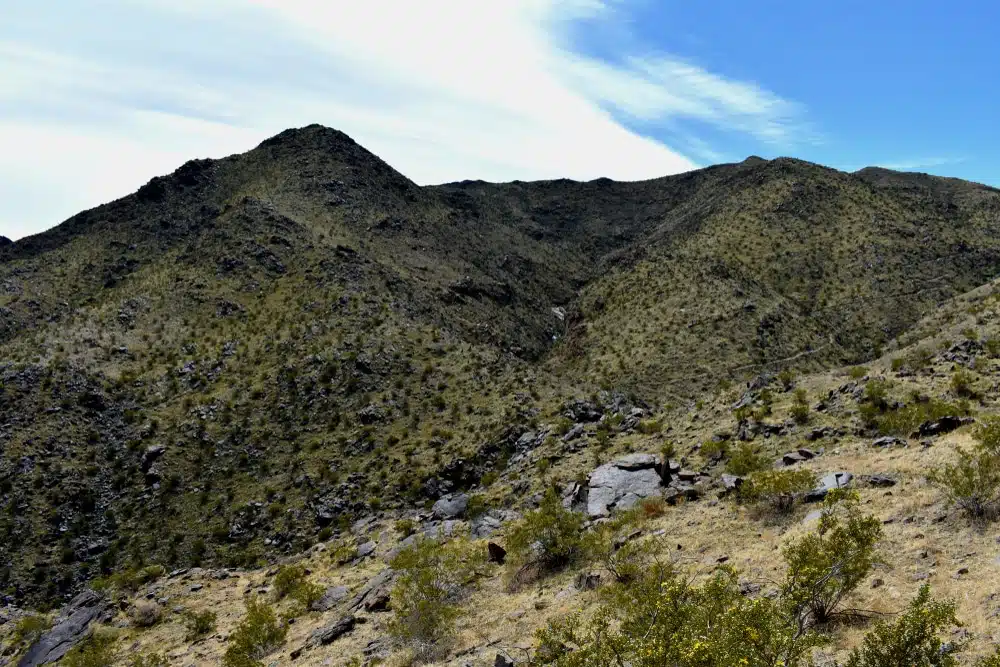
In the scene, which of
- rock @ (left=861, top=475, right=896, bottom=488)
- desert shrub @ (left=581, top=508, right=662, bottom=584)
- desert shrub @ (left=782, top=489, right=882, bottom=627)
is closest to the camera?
desert shrub @ (left=782, top=489, right=882, bottom=627)

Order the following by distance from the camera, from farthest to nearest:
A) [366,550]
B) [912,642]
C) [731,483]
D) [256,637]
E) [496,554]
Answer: [366,550]
[496,554]
[731,483]
[256,637]
[912,642]

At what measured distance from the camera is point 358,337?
44000 mm

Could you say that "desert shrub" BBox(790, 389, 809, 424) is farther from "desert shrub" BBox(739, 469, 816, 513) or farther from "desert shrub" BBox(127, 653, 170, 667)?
"desert shrub" BBox(127, 653, 170, 667)

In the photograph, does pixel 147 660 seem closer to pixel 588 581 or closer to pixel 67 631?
pixel 67 631

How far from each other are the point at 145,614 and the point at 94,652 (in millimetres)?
2867

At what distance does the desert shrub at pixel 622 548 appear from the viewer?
48.2 ft

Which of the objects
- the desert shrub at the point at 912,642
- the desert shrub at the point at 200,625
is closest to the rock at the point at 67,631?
the desert shrub at the point at 200,625

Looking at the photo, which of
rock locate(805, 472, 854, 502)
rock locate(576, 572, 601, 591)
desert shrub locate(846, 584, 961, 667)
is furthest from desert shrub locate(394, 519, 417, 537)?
desert shrub locate(846, 584, 961, 667)

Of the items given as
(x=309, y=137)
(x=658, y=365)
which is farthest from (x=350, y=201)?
(x=658, y=365)

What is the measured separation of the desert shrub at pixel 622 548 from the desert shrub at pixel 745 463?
3667mm

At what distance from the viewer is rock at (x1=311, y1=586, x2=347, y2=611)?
64.2ft

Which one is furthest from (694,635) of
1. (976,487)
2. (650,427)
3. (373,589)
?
(650,427)

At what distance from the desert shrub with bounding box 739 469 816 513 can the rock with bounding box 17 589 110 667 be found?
2520cm

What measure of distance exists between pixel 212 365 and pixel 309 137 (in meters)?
56.6
